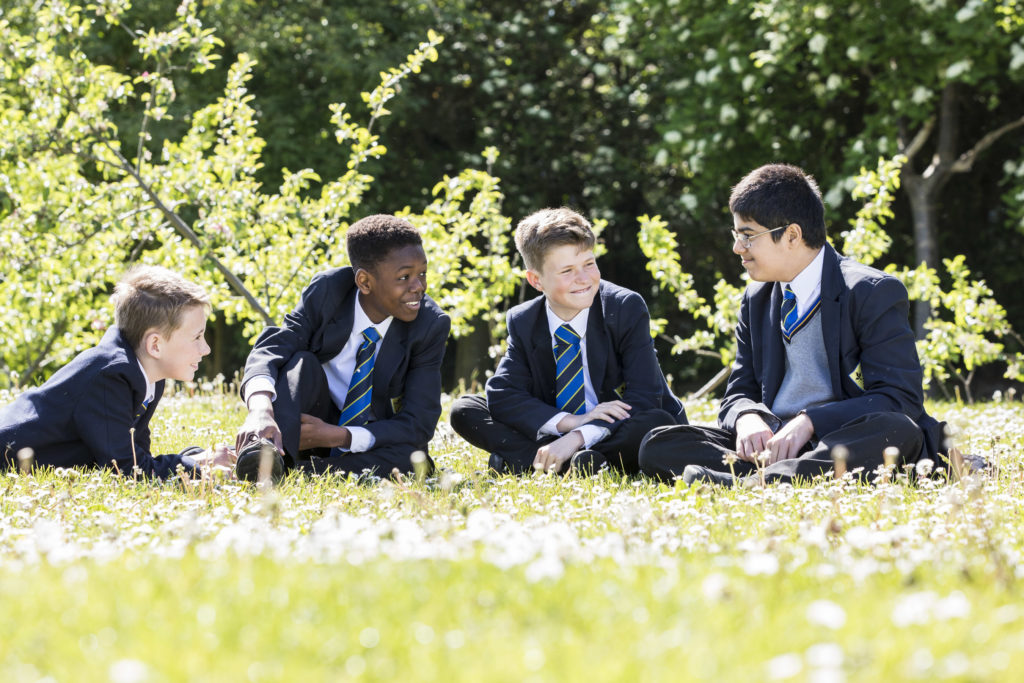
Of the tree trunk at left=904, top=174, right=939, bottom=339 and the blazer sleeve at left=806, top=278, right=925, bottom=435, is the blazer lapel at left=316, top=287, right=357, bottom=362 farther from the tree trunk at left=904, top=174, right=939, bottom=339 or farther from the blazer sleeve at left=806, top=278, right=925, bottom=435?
the tree trunk at left=904, top=174, right=939, bottom=339

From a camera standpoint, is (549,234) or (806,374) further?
(549,234)

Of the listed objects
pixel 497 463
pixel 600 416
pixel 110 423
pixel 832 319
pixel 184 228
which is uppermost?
pixel 184 228

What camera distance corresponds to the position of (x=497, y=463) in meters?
6.25

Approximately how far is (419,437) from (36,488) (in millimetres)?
1992

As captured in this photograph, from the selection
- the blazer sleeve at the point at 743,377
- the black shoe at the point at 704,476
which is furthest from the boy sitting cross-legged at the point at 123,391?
the blazer sleeve at the point at 743,377

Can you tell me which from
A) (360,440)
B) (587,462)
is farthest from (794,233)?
(360,440)

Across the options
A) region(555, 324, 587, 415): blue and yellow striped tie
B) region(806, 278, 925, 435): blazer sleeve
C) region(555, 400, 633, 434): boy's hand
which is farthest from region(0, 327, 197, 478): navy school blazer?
region(806, 278, 925, 435): blazer sleeve

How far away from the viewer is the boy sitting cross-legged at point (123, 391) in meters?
5.47

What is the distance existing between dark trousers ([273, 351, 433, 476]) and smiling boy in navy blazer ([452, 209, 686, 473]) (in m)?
0.54

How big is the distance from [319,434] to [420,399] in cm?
63

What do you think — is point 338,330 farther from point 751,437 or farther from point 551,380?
point 751,437

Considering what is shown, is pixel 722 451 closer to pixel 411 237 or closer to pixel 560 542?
pixel 411 237

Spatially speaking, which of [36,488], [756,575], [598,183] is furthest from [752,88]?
[756,575]

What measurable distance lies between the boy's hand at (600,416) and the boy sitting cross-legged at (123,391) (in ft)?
5.97
